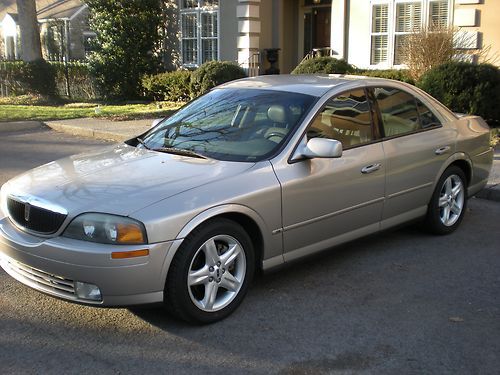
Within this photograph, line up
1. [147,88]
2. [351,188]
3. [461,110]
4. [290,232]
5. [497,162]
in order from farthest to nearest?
1. [147,88]
2. [461,110]
3. [497,162]
4. [351,188]
5. [290,232]

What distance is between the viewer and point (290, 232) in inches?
175

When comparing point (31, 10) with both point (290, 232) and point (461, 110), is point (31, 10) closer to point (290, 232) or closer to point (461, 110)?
point (461, 110)

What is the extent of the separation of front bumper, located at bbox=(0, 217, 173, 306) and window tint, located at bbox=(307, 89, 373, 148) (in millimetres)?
1690

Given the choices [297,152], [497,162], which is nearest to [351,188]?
[297,152]

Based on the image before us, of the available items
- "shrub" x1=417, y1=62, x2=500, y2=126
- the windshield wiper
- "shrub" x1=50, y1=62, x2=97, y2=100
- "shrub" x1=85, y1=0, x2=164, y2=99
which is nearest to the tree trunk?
"shrub" x1=50, y1=62, x2=97, y2=100

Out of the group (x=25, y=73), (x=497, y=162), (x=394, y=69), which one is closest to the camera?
(x=497, y=162)

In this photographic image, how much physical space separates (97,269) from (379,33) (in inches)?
539

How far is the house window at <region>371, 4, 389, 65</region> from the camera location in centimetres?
1570

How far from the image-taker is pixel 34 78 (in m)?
21.4

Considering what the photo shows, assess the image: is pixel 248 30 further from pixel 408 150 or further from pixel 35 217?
pixel 35 217

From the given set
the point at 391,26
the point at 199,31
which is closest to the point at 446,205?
the point at 391,26

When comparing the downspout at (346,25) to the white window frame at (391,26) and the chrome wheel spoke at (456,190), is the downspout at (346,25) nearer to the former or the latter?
the white window frame at (391,26)

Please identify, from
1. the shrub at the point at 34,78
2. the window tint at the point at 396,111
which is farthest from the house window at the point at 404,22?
the shrub at the point at 34,78

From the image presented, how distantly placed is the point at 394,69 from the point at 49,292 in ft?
42.0
